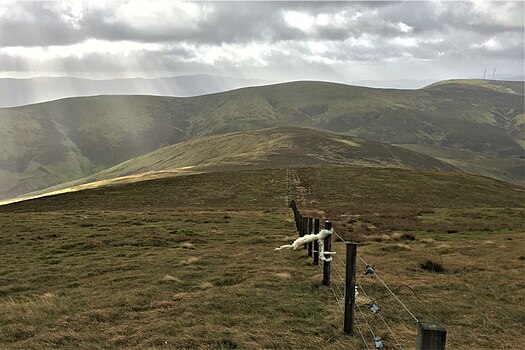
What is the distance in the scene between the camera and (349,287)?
10844mm

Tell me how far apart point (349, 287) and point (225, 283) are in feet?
24.4

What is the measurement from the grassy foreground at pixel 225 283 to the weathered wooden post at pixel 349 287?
443 millimetres

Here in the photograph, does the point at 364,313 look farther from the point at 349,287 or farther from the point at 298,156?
the point at 298,156

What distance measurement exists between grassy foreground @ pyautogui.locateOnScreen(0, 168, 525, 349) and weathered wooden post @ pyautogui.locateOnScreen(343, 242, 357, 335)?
443 mm

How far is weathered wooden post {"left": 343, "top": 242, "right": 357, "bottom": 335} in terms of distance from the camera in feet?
35.1

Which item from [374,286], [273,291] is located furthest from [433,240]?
[273,291]

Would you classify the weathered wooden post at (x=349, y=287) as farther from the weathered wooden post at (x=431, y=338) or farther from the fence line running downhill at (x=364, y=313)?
the weathered wooden post at (x=431, y=338)

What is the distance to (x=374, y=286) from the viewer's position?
16.5m

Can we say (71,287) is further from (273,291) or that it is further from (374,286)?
(374,286)

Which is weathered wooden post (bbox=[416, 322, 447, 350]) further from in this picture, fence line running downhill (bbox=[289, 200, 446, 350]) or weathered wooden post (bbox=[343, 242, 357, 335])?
weathered wooden post (bbox=[343, 242, 357, 335])

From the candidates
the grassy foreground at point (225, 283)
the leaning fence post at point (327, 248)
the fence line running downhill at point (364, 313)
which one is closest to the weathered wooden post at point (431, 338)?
the fence line running downhill at point (364, 313)

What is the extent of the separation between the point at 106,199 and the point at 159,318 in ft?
222

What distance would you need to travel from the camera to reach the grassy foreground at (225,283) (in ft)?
37.7

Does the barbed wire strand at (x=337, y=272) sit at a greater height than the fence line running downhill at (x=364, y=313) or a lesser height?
lesser
